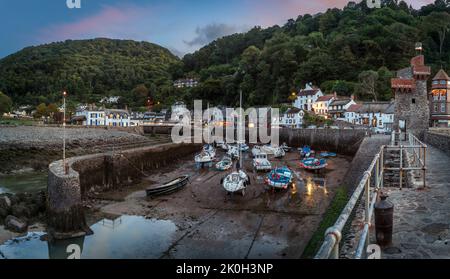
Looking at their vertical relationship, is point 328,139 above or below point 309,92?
below

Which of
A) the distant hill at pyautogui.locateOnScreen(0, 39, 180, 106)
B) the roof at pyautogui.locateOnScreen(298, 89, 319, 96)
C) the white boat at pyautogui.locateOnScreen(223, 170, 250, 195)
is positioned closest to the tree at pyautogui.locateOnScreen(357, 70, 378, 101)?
the roof at pyautogui.locateOnScreen(298, 89, 319, 96)

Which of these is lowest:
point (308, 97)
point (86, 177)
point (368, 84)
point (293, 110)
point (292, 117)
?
point (86, 177)

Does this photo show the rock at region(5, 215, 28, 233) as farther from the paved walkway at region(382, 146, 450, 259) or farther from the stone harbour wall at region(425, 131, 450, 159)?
the stone harbour wall at region(425, 131, 450, 159)

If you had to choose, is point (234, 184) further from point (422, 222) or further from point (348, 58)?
point (348, 58)

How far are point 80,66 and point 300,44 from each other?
338ft

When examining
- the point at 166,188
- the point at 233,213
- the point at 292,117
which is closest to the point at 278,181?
the point at 233,213

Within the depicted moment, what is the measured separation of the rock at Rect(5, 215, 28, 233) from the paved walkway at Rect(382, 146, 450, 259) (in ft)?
47.9

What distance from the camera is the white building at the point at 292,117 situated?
6384 centimetres

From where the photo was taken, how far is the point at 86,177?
21.2 metres

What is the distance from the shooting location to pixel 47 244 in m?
13.0

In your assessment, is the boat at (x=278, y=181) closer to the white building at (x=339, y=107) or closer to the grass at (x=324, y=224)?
the grass at (x=324, y=224)

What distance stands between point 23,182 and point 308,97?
201 ft

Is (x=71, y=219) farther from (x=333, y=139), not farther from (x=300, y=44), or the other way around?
(x=300, y=44)
